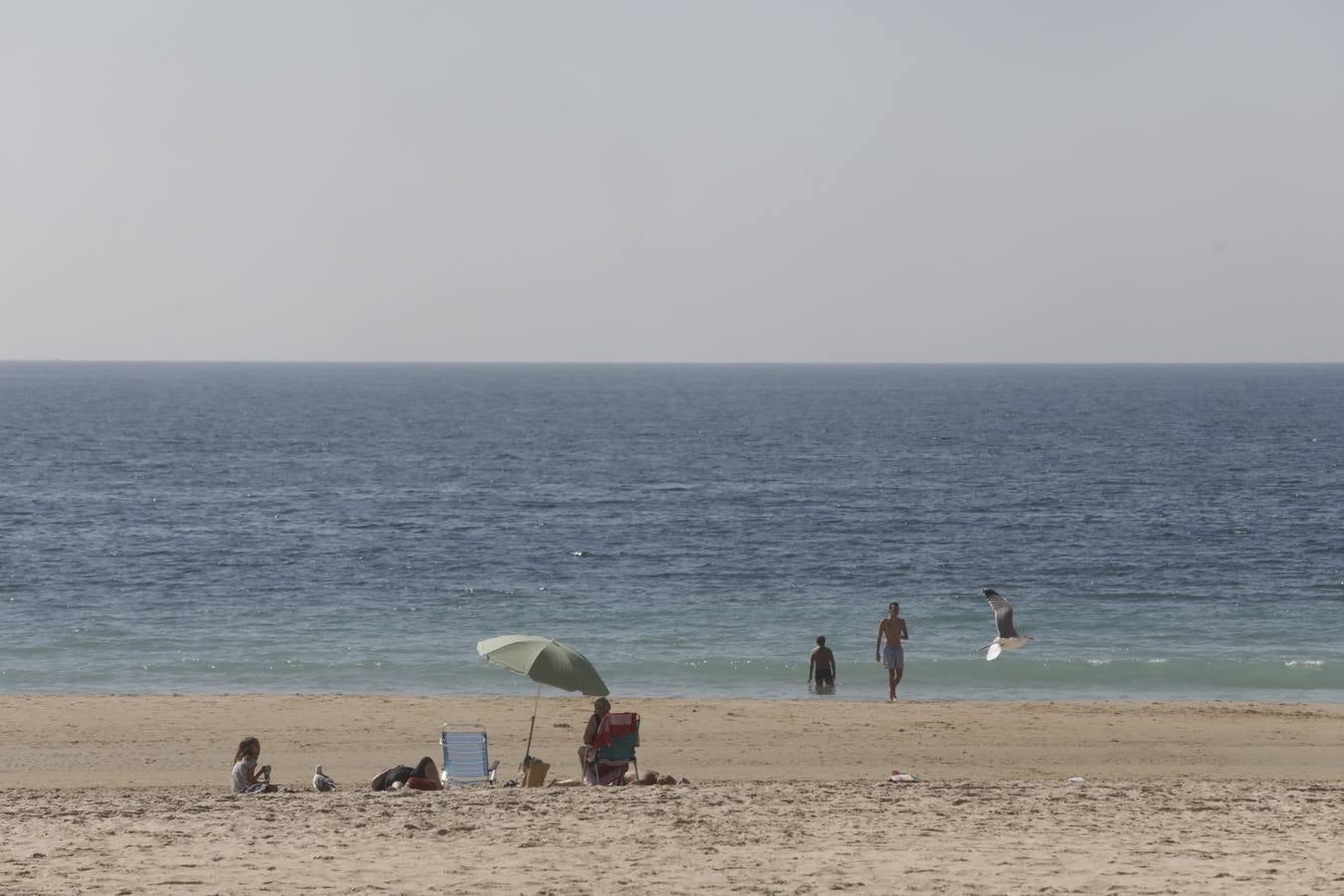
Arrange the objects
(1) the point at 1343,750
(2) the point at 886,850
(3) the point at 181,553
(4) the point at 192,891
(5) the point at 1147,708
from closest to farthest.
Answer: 1. (4) the point at 192,891
2. (2) the point at 886,850
3. (1) the point at 1343,750
4. (5) the point at 1147,708
5. (3) the point at 181,553

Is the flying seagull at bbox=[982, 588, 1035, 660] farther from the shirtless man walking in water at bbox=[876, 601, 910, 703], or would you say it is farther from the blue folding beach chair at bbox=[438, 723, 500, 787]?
the blue folding beach chair at bbox=[438, 723, 500, 787]

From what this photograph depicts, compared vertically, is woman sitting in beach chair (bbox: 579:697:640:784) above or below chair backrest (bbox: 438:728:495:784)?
above

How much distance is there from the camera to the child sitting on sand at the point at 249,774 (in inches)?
588

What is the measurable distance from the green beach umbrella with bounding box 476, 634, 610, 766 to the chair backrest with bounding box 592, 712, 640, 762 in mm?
327

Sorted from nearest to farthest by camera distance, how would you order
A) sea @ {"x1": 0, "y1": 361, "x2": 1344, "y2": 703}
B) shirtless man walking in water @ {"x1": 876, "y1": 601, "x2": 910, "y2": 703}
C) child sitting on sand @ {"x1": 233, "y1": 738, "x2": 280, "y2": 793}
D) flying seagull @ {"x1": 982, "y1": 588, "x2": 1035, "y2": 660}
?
1. child sitting on sand @ {"x1": 233, "y1": 738, "x2": 280, "y2": 793}
2. flying seagull @ {"x1": 982, "y1": 588, "x2": 1035, "y2": 660}
3. shirtless man walking in water @ {"x1": 876, "y1": 601, "x2": 910, "y2": 703}
4. sea @ {"x1": 0, "y1": 361, "x2": 1344, "y2": 703}

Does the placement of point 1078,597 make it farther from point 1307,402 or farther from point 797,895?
point 1307,402

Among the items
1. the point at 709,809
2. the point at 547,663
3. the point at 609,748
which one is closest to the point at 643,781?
the point at 609,748

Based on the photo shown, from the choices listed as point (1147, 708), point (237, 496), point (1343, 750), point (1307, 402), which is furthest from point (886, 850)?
point (1307, 402)

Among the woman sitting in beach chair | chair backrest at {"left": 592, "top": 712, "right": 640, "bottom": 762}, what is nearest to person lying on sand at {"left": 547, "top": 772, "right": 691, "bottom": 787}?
the woman sitting in beach chair

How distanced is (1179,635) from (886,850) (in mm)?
21028

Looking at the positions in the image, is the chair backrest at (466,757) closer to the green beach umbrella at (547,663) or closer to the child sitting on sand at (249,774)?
the green beach umbrella at (547,663)

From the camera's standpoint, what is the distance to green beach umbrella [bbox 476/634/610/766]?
1523 cm

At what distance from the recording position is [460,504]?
5759 centimetres

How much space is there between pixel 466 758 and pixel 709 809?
159 inches
